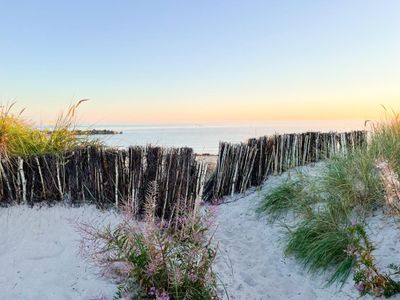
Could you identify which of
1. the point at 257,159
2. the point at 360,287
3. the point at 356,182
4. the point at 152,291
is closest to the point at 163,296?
the point at 152,291

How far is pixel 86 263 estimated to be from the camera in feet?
11.8

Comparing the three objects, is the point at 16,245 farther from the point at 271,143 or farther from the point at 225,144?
the point at 271,143

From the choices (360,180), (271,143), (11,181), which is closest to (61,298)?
(11,181)

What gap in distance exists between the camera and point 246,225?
16.9 feet

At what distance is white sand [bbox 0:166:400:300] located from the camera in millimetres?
3354

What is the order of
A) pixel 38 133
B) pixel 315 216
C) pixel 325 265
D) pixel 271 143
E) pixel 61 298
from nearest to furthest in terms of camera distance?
pixel 61 298 < pixel 325 265 < pixel 315 216 < pixel 38 133 < pixel 271 143

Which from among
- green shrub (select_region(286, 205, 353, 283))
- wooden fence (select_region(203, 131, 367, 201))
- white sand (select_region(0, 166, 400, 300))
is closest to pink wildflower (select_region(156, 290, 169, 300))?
white sand (select_region(0, 166, 400, 300))

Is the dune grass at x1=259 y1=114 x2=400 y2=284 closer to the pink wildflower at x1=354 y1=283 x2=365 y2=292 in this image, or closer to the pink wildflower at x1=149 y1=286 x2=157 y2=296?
the pink wildflower at x1=354 y1=283 x2=365 y2=292

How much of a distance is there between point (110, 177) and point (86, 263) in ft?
4.25

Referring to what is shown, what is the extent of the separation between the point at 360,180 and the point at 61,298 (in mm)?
3215

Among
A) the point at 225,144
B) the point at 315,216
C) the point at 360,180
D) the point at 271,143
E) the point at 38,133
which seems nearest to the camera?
the point at 315,216

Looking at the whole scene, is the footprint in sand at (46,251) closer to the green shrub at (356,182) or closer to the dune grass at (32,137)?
the dune grass at (32,137)

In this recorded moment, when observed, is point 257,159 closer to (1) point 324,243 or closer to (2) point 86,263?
(1) point 324,243

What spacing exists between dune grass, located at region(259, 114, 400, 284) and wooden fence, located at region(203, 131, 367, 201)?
595 millimetres
